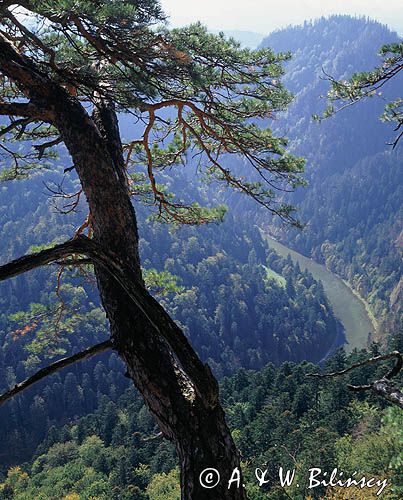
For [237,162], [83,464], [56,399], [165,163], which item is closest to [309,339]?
[56,399]

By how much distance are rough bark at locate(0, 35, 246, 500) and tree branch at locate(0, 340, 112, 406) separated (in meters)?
0.14

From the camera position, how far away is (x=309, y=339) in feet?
273

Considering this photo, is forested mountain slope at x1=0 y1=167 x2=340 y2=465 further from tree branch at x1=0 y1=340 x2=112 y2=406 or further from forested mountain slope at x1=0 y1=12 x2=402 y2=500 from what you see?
tree branch at x1=0 y1=340 x2=112 y2=406

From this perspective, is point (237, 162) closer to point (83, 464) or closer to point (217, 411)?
point (83, 464)

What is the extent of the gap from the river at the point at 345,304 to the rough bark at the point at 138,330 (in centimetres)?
7762

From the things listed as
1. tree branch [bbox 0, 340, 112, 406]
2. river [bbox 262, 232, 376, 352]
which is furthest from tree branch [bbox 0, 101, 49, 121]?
river [bbox 262, 232, 376, 352]

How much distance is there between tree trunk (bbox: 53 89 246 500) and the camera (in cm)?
230

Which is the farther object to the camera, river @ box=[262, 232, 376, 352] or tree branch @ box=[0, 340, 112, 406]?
river @ box=[262, 232, 376, 352]

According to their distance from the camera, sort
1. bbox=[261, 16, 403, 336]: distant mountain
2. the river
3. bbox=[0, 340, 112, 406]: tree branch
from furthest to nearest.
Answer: bbox=[261, 16, 403, 336]: distant mountain
the river
bbox=[0, 340, 112, 406]: tree branch

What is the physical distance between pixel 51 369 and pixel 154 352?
1.62 ft

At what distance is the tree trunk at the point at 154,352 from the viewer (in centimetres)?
230

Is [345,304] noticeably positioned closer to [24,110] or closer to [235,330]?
[235,330]

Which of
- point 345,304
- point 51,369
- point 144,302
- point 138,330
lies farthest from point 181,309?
point 51,369

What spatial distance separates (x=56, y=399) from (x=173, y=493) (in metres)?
44.5
